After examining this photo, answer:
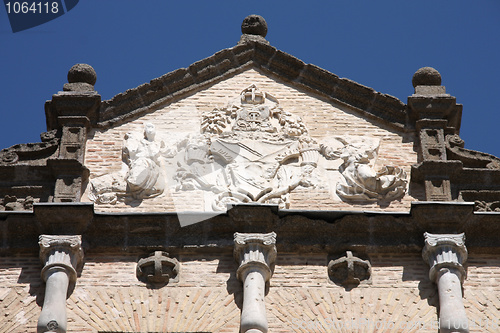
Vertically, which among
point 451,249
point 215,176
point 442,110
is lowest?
point 451,249

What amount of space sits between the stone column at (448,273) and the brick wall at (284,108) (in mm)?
1009

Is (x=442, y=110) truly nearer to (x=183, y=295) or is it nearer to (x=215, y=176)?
(x=215, y=176)

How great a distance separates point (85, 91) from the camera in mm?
18453

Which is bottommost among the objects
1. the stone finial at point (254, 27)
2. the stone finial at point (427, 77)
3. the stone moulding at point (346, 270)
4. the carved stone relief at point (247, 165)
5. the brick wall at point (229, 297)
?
the brick wall at point (229, 297)

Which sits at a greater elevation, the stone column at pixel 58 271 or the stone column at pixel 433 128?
the stone column at pixel 433 128

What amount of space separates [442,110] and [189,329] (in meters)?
4.96

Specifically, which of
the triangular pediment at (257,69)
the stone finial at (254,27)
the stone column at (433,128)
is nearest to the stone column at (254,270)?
the stone column at (433,128)

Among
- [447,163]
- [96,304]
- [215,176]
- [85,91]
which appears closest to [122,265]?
[96,304]

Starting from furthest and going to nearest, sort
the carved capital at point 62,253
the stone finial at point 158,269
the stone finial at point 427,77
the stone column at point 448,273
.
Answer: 1. the stone finial at point 427,77
2. the stone finial at point 158,269
3. the carved capital at point 62,253
4. the stone column at point 448,273

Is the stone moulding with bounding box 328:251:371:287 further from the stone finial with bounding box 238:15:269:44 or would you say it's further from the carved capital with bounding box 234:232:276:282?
the stone finial with bounding box 238:15:269:44

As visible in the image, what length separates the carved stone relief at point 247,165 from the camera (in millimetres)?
17312

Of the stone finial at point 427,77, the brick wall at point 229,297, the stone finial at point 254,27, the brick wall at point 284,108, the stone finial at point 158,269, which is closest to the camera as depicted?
the brick wall at point 229,297

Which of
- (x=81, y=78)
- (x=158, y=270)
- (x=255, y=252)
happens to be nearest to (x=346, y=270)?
(x=255, y=252)

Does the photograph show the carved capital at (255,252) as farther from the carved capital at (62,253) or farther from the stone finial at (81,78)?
the stone finial at (81,78)
